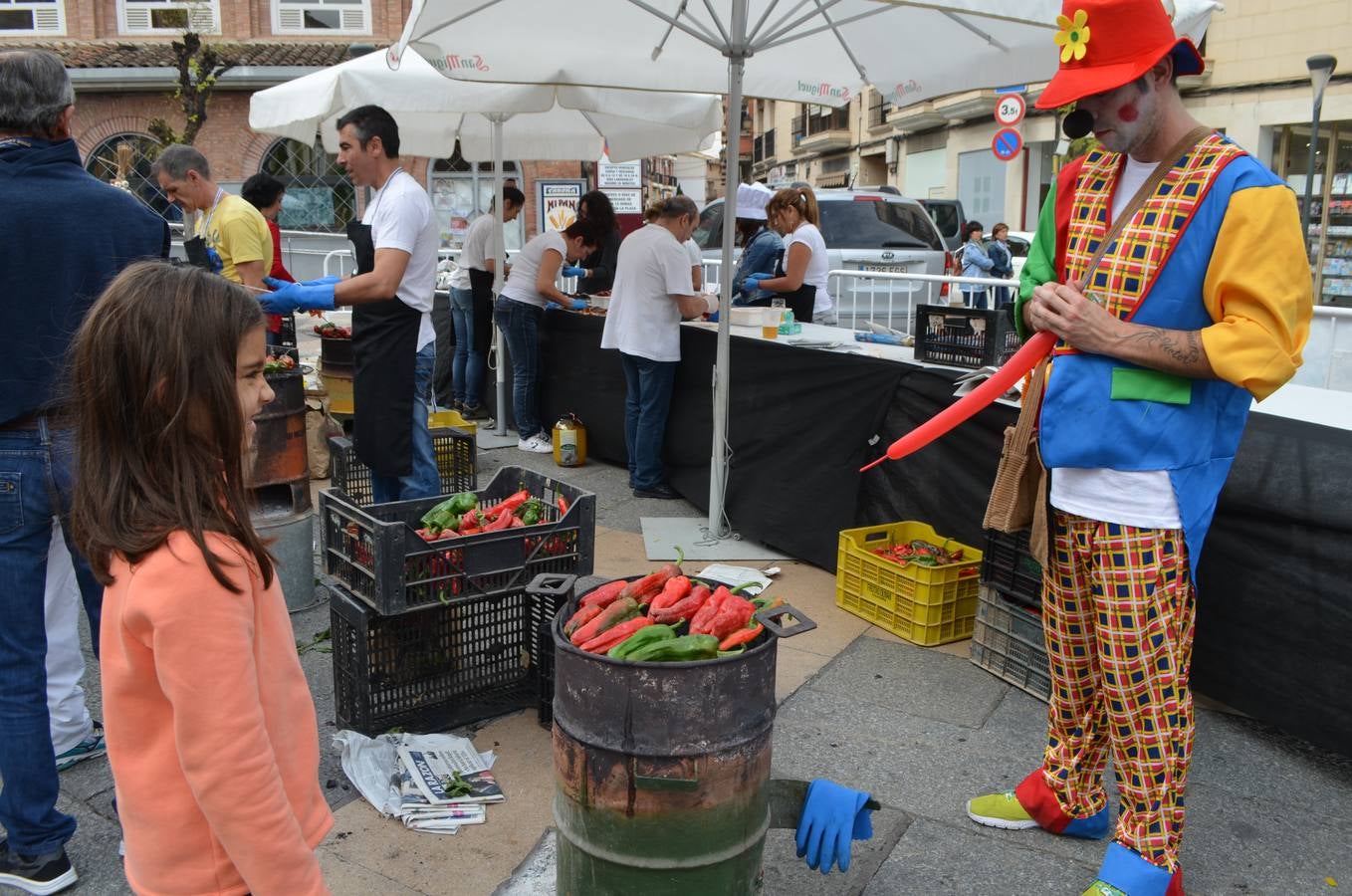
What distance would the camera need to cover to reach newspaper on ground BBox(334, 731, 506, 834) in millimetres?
3307

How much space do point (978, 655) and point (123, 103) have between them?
1087 inches

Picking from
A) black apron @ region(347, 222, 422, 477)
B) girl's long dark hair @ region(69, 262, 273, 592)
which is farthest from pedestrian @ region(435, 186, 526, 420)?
girl's long dark hair @ region(69, 262, 273, 592)

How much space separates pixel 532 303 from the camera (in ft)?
28.2

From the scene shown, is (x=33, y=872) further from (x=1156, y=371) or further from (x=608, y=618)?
(x=1156, y=371)

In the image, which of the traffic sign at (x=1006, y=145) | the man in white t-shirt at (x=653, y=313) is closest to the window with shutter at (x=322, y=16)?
the traffic sign at (x=1006, y=145)

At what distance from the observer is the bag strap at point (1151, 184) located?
2516mm

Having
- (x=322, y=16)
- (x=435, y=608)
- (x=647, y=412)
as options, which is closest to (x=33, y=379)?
(x=435, y=608)

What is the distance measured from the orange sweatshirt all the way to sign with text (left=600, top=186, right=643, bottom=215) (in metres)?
17.4

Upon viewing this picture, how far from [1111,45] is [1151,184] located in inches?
13.1

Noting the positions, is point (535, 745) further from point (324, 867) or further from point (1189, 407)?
point (1189, 407)

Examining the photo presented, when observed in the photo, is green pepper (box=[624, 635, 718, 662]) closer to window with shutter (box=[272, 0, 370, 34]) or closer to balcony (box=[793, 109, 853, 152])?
window with shutter (box=[272, 0, 370, 34])

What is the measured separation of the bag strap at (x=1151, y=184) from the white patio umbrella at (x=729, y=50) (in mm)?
3046

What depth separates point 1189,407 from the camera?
102 inches

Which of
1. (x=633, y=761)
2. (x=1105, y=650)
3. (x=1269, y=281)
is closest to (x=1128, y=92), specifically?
(x=1269, y=281)
